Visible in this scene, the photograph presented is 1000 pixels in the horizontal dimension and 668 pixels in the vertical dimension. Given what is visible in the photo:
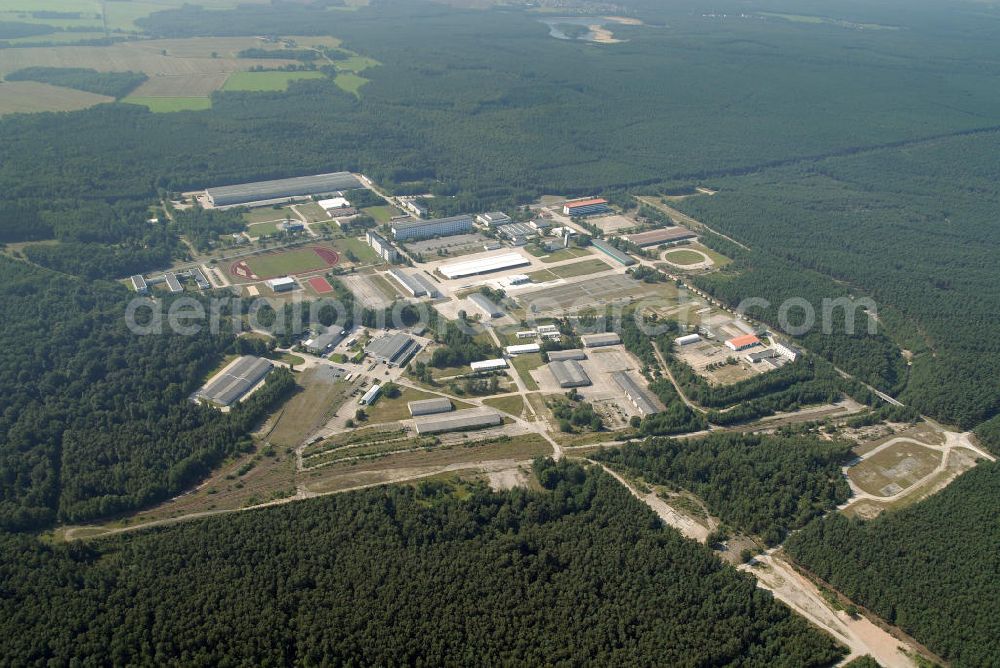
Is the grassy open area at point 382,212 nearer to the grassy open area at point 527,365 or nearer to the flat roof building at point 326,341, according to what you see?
the flat roof building at point 326,341

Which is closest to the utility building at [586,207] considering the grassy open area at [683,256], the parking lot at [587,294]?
the grassy open area at [683,256]

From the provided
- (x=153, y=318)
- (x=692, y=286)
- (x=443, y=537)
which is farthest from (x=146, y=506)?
(x=692, y=286)

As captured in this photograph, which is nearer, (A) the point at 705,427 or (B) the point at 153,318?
(A) the point at 705,427

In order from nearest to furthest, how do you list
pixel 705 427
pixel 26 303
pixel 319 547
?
pixel 319 547
pixel 705 427
pixel 26 303

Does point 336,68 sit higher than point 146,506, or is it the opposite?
point 336,68

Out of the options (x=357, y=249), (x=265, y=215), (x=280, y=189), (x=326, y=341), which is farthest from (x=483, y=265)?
(x=280, y=189)

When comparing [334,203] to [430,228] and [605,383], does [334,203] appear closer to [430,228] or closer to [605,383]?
[430,228]

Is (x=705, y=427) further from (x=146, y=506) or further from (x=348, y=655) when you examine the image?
(x=146, y=506)
